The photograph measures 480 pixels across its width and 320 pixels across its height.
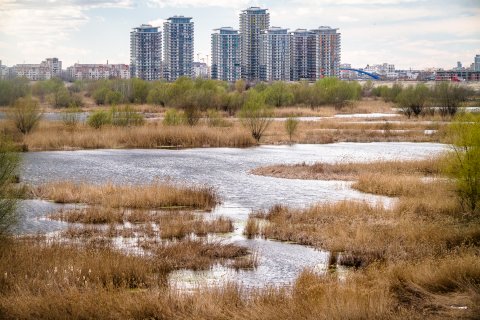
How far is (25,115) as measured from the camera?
171 ft

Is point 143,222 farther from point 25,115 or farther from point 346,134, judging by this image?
point 346,134

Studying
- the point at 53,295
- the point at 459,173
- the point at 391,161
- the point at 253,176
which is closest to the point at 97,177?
the point at 253,176

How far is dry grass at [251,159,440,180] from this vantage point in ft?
113

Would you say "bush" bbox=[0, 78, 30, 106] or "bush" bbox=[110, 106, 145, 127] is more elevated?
"bush" bbox=[0, 78, 30, 106]

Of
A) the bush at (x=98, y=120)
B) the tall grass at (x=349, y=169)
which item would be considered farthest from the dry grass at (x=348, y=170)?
the bush at (x=98, y=120)

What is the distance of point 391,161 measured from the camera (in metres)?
37.5

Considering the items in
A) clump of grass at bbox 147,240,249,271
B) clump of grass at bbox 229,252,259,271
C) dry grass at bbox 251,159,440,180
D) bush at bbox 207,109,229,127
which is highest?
bush at bbox 207,109,229,127

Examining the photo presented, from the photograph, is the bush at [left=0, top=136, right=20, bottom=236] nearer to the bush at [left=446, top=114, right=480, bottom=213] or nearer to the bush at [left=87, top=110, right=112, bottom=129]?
the bush at [left=446, top=114, right=480, bottom=213]

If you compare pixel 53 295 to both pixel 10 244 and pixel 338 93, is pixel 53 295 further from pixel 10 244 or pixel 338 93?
pixel 338 93

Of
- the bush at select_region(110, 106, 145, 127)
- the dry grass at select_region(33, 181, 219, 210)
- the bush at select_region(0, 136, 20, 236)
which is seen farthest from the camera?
the bush at select_region(110, 106, 145, 127)

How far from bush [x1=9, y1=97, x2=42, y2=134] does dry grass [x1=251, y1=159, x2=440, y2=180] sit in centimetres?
2302

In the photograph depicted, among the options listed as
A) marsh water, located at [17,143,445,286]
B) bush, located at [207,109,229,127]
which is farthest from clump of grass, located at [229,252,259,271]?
bush, located at [207,109,229,127]

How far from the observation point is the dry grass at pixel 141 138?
165 feet

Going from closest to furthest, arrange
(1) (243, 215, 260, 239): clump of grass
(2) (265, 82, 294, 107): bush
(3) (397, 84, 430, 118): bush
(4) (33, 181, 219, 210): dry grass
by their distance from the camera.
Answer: (1) (243, 215, 260, 239): clump of grass → (4) (33, 181, 219, 210): dry grass → (3) (397, 84, 430, 118): bush → (2) (265, 82, 294, 107): bush
